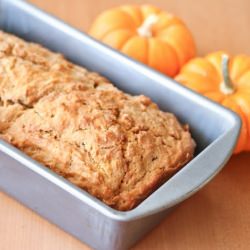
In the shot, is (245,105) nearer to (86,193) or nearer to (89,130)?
(89,130)

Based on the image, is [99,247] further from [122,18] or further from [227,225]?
[122,18]

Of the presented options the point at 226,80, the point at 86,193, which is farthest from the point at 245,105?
the point at 86,193

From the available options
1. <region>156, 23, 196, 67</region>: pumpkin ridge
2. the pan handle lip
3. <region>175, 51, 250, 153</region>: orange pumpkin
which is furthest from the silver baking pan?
<region>156, 23, 196, 67</region>: pumpkin ridge

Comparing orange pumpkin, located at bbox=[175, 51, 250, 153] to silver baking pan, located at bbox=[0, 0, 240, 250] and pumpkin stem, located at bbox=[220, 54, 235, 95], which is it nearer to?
pumpkin stem, located at bbox=[220, 54, 235, 95]

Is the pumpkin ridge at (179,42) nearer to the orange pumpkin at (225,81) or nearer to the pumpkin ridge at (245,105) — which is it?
the orange pumpkin at (225,81)

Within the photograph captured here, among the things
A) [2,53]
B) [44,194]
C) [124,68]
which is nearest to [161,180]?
[44,194]
